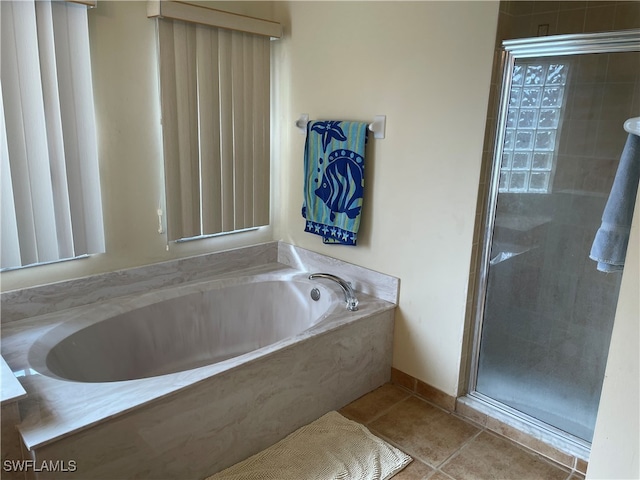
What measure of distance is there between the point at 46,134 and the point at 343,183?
1.42 meters

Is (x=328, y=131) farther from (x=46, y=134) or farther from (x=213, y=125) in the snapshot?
(x=46, y=134)

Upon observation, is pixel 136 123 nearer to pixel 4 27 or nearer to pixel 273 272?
pixel 4 27

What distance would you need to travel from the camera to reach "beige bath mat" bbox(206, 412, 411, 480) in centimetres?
198

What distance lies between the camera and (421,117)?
7.71ft

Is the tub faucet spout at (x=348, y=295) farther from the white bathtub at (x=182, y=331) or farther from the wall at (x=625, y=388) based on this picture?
the wall at (x=625, y=388)

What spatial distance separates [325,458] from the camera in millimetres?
2082

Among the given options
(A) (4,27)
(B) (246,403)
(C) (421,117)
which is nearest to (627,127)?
(C) (421,117)

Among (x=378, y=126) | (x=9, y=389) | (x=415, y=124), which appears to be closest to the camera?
(x=9, y=389)

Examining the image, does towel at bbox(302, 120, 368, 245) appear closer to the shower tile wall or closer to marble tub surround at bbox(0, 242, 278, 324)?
marble tub surround at bbox(0, 242, 278, 324)

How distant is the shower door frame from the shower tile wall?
0.12ft

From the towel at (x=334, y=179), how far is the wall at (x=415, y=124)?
0.07 metres

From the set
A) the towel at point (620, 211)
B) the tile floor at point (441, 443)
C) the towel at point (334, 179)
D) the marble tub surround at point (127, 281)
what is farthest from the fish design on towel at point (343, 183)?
the towel at point (620, 211)

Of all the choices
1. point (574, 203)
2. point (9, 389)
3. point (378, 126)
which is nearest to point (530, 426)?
point (574, 203)

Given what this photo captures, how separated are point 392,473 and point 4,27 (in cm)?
238
